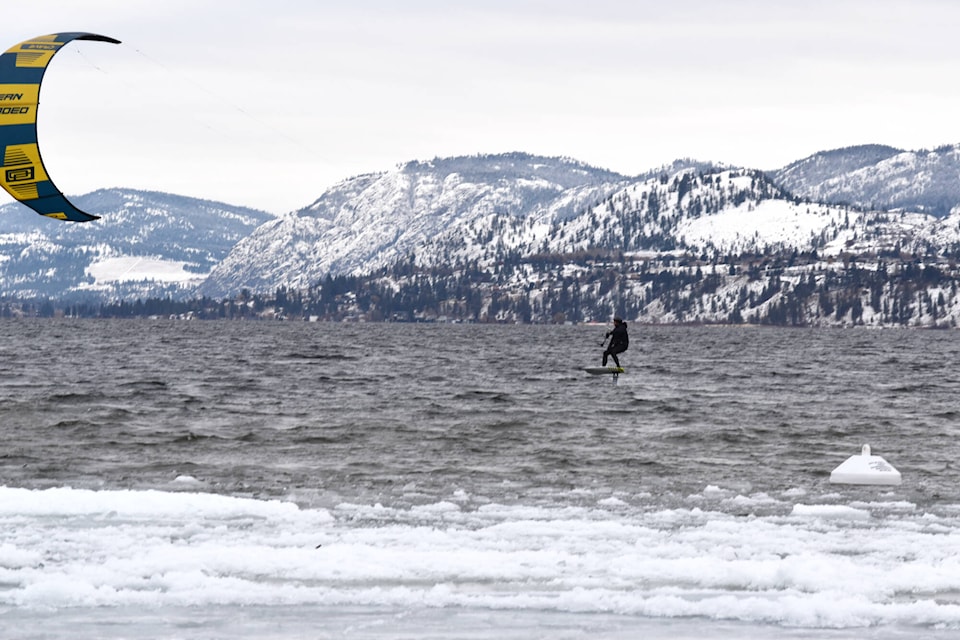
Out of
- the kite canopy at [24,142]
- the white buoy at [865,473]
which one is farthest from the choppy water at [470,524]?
the kite canopy at [24,142]

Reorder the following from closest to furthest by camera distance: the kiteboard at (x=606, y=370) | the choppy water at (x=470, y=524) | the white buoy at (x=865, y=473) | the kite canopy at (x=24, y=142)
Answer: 1. the choppy water at (x=470, y=524)
2. the white buoy at (x=865, y=473)
3. the kite canopy at (x=24, y=142)
4. the kiteboard at (x=606, y=370)

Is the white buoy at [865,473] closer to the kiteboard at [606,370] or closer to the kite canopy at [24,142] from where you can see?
the kite canopy at [24,142]

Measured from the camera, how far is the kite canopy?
28500 mm

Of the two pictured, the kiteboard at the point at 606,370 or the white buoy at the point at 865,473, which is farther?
the kiteboard at the point at 606,370

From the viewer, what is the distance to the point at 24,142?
94.1 feet

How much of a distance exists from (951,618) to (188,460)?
63.2 ft

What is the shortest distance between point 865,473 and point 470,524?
960 centimetres

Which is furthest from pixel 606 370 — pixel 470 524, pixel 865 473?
pixel 470 524

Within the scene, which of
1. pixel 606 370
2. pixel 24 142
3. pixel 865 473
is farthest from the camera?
pixel 606 370

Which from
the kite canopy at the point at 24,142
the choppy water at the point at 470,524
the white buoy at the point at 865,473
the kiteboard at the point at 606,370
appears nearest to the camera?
the choppy water at the point at 470,524

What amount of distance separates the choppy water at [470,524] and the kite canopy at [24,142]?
18.5 ft

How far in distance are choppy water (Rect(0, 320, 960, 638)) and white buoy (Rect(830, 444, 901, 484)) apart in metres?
0.46

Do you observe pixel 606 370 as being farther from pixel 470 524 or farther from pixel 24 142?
pixel 470 524

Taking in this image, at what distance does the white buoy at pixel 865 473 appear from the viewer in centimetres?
2595
